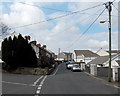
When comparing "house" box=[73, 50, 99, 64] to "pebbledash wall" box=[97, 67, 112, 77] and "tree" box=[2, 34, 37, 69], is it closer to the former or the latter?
"tree" box=[2, 34, 37, 69]

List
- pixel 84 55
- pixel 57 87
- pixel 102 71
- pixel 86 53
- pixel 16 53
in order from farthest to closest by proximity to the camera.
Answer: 1. pixel 86 53
2. pixel 84 55
3. pixel 16 53
4. pixel 102 71
5. pixel 57 87

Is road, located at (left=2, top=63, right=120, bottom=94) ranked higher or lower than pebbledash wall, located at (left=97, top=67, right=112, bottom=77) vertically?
lower

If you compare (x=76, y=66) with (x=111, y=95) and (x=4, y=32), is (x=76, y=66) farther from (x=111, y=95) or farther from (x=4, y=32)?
(x=111, y=95)

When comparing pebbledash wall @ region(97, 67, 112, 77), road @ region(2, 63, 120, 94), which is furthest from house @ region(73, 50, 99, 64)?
road @ region(2, 63, 120, 94)

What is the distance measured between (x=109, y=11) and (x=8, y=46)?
75.1 ft

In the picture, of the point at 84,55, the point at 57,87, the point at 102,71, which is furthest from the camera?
the point at 84,55

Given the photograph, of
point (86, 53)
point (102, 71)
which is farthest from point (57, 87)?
point (86, 53)

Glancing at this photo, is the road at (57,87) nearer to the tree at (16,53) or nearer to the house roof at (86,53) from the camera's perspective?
the tree at (16,53)

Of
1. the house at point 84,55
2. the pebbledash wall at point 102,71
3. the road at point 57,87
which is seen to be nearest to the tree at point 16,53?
the pebbledash wall at point 102,71

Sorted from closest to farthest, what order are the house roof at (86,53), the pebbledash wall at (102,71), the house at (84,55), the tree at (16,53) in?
the pebbledash wall at (102,71) → the tree at (16,53) → the house at (84,55) → the house roof at (86,53)

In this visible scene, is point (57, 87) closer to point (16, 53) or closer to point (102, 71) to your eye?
point (102, 71)

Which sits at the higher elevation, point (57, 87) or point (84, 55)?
point (84, 55)

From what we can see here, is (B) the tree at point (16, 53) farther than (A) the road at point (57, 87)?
Yes

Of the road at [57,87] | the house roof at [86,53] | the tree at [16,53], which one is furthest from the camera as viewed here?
the house roof at [86,53]
